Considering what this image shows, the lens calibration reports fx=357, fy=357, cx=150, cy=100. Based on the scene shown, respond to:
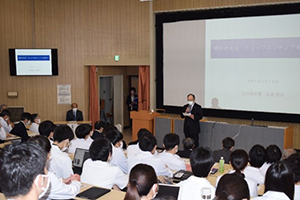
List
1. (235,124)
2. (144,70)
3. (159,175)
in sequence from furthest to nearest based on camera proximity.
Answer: (144,70) < (235,124) < (159,175)

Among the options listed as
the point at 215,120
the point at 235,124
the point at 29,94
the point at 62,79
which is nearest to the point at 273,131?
the point at 235,124

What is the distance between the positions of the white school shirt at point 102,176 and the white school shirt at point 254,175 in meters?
1.39

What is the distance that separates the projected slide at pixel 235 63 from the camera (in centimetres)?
800

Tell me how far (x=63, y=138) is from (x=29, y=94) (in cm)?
660

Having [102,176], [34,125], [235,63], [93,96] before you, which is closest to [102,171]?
[102,176]

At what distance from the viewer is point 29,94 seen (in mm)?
10352

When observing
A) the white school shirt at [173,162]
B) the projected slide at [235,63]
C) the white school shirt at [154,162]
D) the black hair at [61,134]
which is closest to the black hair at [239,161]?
the white school shirt at [154,162]

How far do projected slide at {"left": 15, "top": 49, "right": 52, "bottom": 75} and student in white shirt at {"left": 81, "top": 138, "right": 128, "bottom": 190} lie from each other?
7.00 metres

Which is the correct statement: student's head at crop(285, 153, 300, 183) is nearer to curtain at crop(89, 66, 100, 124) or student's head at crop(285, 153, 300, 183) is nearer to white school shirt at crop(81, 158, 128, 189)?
white school shirt at crop(81, 158, 128, 189)

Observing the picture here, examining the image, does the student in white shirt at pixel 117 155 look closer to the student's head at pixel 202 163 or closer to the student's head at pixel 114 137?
the student's head at pixel 114 137

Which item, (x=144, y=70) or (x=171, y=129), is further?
(x=144, y=70)

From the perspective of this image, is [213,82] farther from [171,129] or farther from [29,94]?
[29,94]

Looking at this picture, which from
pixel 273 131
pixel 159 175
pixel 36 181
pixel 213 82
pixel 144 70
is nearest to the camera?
pixel 36 181

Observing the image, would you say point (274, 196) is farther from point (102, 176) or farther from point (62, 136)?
point (62, 136)
